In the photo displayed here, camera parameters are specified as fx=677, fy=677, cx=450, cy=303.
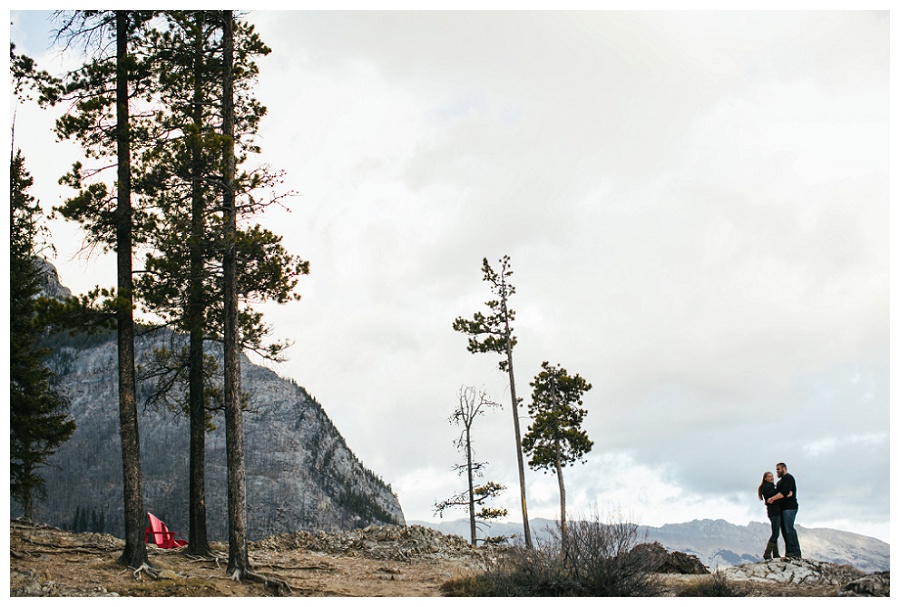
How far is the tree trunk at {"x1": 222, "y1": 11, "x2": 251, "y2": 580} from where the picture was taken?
13.0 m

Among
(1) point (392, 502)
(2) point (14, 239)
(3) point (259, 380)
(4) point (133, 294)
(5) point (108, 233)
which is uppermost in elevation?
(3) point (259, 380)

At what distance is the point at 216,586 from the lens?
11750 millimetres

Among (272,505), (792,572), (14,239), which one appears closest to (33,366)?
(14,239)

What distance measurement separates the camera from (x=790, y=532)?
550 inches

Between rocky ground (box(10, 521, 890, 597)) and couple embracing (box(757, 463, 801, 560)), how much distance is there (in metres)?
0.52

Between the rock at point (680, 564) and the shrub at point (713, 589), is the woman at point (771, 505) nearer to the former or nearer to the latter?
the rock at point (680, 564)

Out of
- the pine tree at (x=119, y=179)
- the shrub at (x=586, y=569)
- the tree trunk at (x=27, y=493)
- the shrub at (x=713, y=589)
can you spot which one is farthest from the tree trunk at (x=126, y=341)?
the tree trunk at (x=27, y=493)

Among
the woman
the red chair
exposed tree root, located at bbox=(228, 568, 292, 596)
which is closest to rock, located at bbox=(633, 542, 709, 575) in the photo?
the woman

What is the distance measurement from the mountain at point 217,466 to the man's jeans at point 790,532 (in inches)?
4300

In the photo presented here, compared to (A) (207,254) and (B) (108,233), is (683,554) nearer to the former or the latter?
(A) (207,254)

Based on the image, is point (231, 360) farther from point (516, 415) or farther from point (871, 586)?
point (516, 415)

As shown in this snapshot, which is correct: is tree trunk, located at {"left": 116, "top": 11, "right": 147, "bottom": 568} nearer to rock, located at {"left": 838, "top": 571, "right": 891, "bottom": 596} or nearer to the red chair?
the red chair

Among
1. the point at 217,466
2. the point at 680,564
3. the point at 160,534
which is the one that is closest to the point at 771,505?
the point at 680,564

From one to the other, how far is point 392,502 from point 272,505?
86.6 ft
